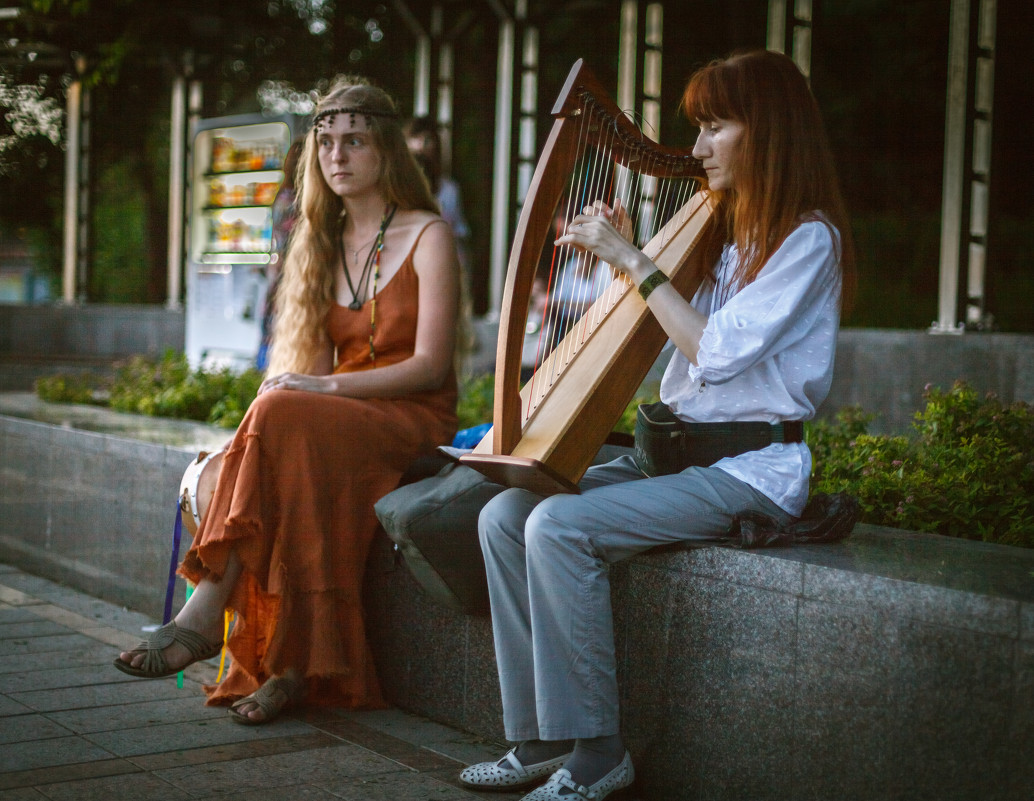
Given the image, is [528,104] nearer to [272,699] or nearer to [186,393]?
[186,393]

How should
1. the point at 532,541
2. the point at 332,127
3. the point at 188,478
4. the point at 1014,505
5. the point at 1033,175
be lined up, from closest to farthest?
the point at 532,541, the point at 1014,505, the point at 188,478, the point at 332,127, the point at 1033,175

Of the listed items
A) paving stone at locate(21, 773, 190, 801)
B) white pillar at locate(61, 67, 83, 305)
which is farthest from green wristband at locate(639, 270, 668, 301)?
white pillar at locate(61, 67, 83, 305)

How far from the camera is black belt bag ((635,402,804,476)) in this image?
2875 millimetres

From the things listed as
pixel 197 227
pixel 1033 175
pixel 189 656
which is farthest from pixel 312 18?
pixel 189 656

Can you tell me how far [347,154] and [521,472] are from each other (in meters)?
1.71

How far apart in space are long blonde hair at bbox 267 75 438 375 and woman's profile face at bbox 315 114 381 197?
0.03m

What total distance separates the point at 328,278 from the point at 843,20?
9.52 m

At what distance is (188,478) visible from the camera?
12.0ft

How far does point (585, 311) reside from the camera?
3.24 meters

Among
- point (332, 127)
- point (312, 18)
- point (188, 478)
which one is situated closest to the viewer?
point (188, 478)

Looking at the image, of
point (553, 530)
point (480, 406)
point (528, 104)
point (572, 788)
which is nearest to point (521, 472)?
point (553, 530)

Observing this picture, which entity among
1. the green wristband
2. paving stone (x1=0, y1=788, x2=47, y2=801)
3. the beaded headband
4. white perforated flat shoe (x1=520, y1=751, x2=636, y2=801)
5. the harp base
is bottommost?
paving stone (x1=0, y1=788, x2=47, y2=801)

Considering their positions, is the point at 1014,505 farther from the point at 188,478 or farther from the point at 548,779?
the point at 188,478

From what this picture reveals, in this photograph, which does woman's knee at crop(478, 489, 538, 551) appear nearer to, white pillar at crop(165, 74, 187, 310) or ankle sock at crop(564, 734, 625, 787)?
ankle sock at crop(564, 734, 625, 787)
